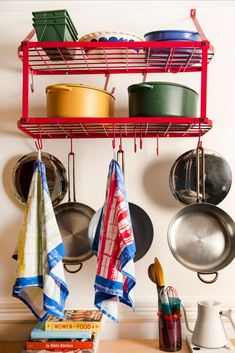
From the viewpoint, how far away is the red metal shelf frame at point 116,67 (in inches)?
51.6

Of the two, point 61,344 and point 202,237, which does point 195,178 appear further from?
point 61,344

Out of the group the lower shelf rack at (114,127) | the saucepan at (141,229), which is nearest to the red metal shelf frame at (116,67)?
the lower shelf rack at (114,127)

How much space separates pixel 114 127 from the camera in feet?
4.62

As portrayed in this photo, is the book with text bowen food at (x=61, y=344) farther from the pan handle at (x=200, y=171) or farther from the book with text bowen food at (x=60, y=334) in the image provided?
the pan handle at (x=200, y=171)

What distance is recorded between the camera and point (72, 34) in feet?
4.64

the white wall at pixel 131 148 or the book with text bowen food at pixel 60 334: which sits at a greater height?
the white wall at pixel 131 148

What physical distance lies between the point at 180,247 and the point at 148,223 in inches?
5.4

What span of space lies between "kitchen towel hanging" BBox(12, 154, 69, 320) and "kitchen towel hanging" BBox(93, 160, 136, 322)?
124mm

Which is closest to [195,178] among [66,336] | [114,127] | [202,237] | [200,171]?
[200,171]

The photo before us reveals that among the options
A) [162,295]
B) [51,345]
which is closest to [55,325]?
[51,345]

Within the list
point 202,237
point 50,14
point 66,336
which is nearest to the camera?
point 50,14

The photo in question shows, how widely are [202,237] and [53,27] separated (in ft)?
2.74

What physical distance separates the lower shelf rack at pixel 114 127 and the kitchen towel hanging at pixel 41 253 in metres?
0.14

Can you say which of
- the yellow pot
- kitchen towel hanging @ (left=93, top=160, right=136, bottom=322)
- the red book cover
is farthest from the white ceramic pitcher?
the yellow pot
